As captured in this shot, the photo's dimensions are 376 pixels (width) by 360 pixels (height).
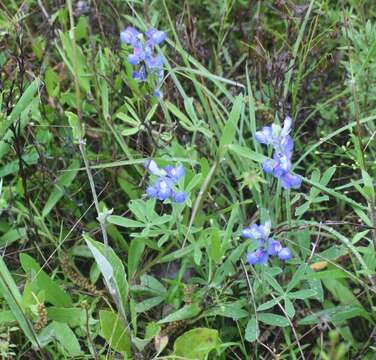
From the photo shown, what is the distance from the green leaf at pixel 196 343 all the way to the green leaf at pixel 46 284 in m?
0.39

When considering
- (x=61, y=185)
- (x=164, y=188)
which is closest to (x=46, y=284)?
(x=61, y=185)

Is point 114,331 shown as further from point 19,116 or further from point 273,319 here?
point 19,116

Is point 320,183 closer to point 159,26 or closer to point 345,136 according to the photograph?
point 345,136

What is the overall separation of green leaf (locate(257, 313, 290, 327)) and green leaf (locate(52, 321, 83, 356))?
521 millimetres

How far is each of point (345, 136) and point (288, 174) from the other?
2.37ft

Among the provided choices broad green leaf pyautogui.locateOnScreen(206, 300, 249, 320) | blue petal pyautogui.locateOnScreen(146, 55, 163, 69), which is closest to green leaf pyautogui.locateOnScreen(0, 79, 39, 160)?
blue petal pyautogui.locateOnScreen(146, 55, 163, 69)

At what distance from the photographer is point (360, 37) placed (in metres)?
2.51

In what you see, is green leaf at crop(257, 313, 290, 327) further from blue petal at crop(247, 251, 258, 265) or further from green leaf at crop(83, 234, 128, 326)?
green leaf at crop(83, 234, 128, 326)

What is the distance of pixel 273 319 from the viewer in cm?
203

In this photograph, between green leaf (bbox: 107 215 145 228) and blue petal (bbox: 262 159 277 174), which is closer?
blue petal (bbox: 262 159 277 174)

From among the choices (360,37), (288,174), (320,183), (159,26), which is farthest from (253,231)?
(159,26)

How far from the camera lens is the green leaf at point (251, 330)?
197 cm

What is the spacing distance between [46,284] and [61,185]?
410 millimetres

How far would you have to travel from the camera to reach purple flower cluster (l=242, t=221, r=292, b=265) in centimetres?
189
